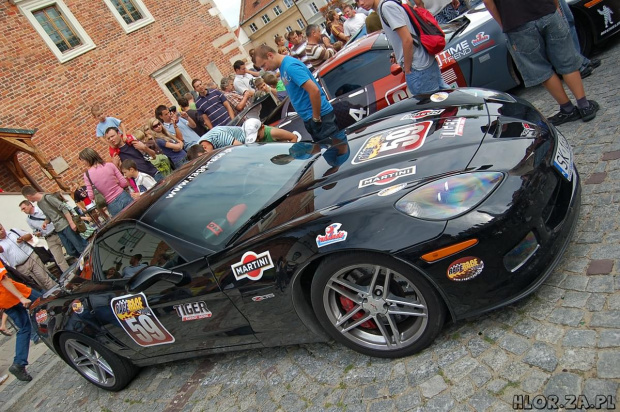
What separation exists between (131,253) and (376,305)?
187cm

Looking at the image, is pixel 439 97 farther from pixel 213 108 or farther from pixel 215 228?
pixel 213 108

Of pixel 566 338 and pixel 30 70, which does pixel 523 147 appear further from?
pixel 30 70

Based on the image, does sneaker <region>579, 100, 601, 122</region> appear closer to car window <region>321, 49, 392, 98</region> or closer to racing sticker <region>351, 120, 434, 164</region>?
racing sticker <region>351, 120, 434, 164</region>

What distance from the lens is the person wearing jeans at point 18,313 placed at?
16.2 feet

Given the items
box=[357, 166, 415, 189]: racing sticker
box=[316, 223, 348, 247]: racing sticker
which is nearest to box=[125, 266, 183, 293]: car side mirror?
box=[316, 223, 348, 247]: racing sticker

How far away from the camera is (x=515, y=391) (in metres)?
2.00

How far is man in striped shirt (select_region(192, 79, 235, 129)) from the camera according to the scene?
830 cm

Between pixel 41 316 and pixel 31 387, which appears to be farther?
pixel 31 387

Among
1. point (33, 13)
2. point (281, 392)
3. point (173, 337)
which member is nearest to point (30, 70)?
point (33, 13)

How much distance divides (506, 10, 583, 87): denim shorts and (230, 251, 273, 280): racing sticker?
318 centimetres

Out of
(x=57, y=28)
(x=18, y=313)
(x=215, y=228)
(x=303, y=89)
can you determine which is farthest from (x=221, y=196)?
(x=57, y=28)

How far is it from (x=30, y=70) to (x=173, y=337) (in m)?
12.8

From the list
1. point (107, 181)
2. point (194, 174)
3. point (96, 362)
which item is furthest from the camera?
point (107, 181)

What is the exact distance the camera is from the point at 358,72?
5.54 m
